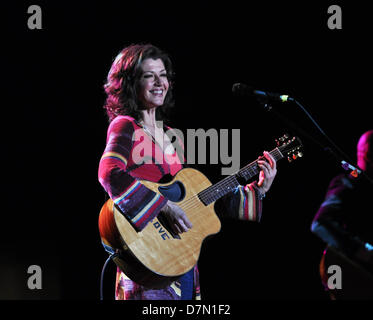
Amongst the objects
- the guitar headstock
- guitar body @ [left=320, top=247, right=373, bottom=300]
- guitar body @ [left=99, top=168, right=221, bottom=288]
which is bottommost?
guitar body @ [left=320, top=247, right=373, bottom=300]

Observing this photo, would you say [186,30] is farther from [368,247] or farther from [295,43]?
[368,247]

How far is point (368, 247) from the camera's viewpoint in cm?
310

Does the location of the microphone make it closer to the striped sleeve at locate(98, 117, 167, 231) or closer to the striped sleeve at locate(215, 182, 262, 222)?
the striped sleeve at locate(215, 182, 262, 222)

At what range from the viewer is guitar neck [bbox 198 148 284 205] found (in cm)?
266

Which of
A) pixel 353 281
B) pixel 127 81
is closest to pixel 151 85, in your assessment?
pixel 127 81

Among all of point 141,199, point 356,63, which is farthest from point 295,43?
point 141,199

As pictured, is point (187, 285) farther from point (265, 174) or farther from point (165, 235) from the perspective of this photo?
point (265, 174)

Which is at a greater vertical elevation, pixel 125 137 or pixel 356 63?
pixel 356 63

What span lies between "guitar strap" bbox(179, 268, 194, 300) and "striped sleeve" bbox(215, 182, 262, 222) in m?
0.48

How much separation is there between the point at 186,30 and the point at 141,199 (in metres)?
2.18

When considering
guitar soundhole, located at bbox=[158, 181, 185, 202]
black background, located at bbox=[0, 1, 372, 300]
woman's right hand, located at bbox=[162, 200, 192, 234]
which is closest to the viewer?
woman's right hand, located at bbox=[162, 200, 192, 234]

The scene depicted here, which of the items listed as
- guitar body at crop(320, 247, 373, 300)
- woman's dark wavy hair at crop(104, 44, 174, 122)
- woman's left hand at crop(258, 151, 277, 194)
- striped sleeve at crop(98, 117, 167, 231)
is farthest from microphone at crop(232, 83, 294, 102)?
guitar body at crop(320, 247, 373, 300)

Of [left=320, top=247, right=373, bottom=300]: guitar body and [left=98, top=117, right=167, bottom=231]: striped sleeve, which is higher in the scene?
[left=98, top=117, right=167, bottom=231]: striped sleeve

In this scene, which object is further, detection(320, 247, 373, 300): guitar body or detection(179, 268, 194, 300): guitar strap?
detection(320, 247, 373, 300): guitar body
